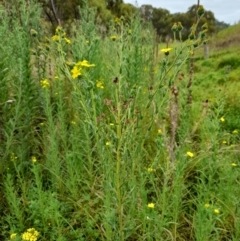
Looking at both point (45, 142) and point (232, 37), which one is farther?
point (232, 37)

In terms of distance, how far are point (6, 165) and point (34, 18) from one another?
138 centimetres

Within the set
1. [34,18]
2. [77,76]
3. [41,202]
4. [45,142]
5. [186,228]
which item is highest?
[34,18]

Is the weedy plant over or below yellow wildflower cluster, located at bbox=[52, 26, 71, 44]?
below

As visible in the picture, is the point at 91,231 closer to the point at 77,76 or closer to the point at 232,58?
the point at 77,76

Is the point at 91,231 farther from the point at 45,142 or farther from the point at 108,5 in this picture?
the point at 108,5

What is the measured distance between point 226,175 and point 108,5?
72.8ft

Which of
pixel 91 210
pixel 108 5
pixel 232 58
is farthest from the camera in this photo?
pixel 108 5

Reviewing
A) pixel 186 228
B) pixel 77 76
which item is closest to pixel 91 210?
pixel 186 228

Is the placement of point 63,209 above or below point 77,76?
below

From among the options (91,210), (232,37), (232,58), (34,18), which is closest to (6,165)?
(91,210)

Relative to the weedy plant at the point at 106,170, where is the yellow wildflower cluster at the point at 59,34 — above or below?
above

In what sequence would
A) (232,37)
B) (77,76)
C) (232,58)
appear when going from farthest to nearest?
(232,37) < (232,58) < (77,76)

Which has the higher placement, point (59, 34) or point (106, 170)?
point (59, 34)

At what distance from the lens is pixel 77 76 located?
1.54m
